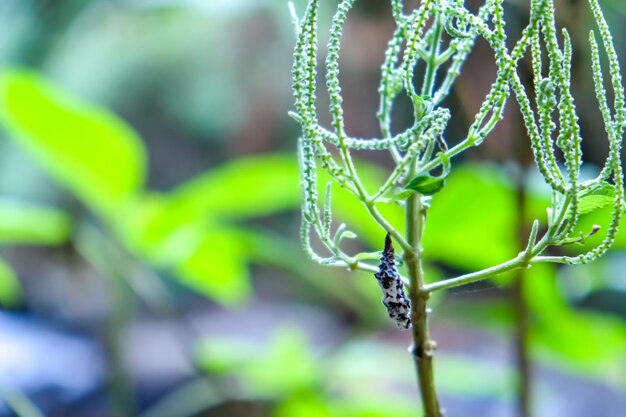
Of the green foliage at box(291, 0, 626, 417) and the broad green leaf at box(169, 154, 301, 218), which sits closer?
the green foliage at box(291, 0, 626, 417)

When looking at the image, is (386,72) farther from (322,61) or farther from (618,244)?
(322,61)

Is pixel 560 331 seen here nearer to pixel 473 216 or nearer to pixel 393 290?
pixel 473 216

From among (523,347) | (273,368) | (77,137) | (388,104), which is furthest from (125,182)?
(388,104)

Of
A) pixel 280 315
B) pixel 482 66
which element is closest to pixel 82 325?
pixel 280 315

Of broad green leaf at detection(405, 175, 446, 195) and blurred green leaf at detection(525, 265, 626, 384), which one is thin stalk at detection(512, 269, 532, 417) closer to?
blurred green leaf at detection(525, 265, 626, 384)

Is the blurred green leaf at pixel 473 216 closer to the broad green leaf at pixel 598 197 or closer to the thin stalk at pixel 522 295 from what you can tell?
the thin stalk at pixel 522 295

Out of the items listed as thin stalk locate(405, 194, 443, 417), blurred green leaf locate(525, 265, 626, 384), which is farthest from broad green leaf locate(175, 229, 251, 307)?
thin stalk locate(405, 194, 443, 417)

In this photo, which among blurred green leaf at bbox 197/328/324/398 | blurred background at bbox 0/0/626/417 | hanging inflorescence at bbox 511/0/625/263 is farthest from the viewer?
blurred green leaf at bbox 197/328/324/398
